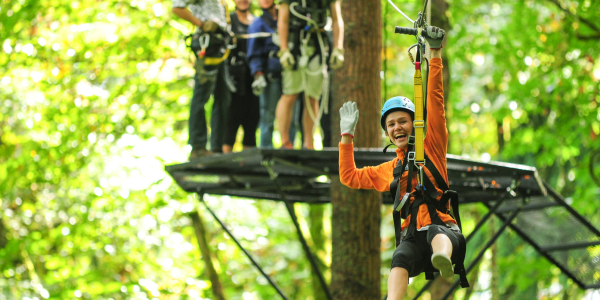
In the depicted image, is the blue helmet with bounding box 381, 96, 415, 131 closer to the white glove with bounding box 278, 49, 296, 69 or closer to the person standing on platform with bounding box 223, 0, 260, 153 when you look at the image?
the white glove with bounding box 278, 49, 296, 69

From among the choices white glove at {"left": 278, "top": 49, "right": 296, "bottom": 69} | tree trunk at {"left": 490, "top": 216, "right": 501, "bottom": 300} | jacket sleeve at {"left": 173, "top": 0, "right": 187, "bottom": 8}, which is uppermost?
jacket sleeve at {"left": 173, "top": 0, "right": 187, "bottom": 8}

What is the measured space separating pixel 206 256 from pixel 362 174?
27.5 ft

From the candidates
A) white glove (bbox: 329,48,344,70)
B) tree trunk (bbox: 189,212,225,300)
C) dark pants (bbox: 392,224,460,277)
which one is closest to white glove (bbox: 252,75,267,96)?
white glove (bbox: 329,48,344,70)

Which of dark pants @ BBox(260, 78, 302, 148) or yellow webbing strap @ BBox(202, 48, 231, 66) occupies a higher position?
yellow webbing strap @ BBox(202, 48, 231, 66)

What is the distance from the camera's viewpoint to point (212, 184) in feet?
22.9

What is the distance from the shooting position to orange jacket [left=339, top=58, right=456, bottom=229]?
121 inches

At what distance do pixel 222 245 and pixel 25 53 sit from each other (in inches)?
228

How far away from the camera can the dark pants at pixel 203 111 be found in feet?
20.3

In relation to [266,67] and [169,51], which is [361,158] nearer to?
[266,67]

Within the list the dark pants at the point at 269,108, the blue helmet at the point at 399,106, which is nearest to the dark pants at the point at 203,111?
the dark pants at the point at 269,108

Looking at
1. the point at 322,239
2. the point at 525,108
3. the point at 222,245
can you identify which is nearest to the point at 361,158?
the point at 525,108

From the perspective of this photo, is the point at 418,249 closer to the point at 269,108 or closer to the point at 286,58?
the point at 286,58

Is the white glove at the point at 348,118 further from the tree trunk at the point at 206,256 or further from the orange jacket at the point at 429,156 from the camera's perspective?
the tree trunk at the point at 206,256

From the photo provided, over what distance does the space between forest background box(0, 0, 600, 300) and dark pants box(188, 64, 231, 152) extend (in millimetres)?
3399
